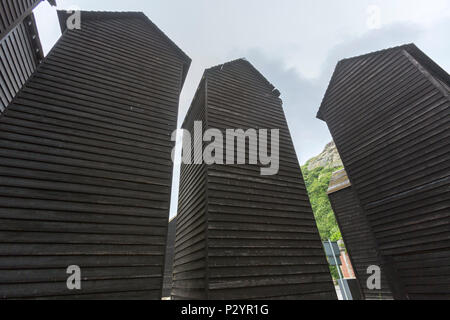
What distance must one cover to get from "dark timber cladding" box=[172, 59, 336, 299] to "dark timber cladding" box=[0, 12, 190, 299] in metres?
1.07

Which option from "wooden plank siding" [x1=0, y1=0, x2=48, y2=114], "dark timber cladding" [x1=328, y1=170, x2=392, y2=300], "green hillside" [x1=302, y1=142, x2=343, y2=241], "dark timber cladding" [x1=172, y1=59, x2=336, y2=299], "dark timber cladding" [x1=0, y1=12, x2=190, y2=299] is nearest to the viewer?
"dark timber cladding" [x1=0, y1=12, x2=190, y2=299]

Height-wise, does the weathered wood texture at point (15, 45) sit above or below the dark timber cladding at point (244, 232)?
above

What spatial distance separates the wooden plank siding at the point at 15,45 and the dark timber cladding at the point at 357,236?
540 inches

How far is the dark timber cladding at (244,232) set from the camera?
15.6ft

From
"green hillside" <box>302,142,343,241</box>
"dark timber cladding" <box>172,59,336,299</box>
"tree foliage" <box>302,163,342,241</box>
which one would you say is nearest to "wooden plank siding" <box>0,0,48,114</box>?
"dark timber cladding" <box>172,59,336,299</box>

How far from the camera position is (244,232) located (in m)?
5.32

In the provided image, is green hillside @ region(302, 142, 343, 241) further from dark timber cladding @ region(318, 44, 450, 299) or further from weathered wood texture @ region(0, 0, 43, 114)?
weathered wood texture @ region(0, 0, 43, 114)

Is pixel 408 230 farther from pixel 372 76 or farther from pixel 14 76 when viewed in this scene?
pixel 14 76

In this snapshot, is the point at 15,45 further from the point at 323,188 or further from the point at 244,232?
the point at 323,188

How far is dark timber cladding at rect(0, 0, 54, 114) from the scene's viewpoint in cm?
578

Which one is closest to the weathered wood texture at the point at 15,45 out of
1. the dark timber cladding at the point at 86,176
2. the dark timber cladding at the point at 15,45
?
the dark timber cladding at the point at 15,45

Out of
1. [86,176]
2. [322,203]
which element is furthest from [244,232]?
[322,203]

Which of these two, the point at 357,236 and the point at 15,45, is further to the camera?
the point at 357,236

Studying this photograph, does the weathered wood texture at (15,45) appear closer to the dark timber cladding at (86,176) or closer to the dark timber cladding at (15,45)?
the dark timber cladding at (15,45)
